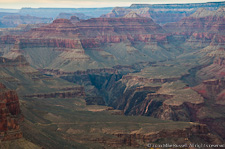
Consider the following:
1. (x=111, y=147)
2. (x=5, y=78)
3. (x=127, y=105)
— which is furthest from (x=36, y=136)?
(x=127, y=105)

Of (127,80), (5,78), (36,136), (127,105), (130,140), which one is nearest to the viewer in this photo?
(36,136)

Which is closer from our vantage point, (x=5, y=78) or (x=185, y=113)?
(x=185, y=113)

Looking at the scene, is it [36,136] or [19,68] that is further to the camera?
[19,68]

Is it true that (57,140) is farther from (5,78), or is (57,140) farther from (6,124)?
(5,78)

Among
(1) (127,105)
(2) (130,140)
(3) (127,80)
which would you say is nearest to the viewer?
(2) (130,140)

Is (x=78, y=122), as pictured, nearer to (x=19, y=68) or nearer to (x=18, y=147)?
(x=18, y=147)

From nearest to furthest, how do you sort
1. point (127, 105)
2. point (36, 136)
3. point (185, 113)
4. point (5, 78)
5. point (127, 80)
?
1. point (36, 136)
2. point (185, 113)
3. point (5, 78)
4. point (127, 105)
5. point (127, 80)

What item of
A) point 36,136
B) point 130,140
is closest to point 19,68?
point 130,140

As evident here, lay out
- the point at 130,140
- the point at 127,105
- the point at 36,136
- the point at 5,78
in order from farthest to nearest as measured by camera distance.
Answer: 1. the point at 127,105
2. the point at 5,78
3. the point at 130,140
4. the point at 36,136

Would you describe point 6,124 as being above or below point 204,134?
above
